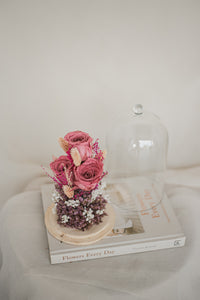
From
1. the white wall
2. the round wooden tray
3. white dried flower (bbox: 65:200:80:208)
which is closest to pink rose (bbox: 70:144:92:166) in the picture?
white dried flower (bbox: 65:200:80:208)

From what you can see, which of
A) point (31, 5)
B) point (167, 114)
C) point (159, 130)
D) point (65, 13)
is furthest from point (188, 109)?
point (31, 5)

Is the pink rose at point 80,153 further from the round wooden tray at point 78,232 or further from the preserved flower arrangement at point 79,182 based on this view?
the round wooden tray at point 78,232

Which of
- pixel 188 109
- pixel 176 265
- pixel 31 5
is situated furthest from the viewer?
pixel 188 109

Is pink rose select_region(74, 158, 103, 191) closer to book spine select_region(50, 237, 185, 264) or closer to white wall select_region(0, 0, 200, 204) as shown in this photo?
book spine select_region(50, 237, 185, 264)

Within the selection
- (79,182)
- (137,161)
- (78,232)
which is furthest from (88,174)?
(137,161)

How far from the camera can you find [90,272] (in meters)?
1.00

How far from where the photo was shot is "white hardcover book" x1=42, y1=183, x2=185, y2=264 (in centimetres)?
102

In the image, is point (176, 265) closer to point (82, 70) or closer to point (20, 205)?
point (20, 205)

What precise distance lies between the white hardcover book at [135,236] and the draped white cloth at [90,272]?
0.02 meters

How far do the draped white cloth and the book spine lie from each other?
0.01m

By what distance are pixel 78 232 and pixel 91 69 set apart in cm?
63

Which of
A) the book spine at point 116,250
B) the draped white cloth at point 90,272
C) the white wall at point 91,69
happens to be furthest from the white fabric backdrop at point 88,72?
the book spine at point 116,250

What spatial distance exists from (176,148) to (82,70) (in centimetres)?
55

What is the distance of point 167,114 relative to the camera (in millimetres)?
1466
